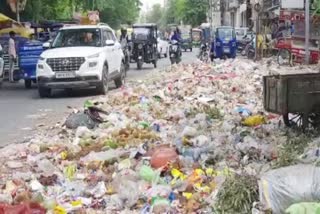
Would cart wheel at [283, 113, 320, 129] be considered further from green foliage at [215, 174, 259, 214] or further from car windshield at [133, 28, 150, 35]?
car windshield at [133, 28, 150, 35]

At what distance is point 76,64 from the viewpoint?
16938 mm

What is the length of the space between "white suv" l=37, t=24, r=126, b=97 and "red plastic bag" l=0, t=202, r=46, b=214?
37.1 feet

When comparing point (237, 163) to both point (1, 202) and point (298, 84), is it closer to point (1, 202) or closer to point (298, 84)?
point (298, 84)

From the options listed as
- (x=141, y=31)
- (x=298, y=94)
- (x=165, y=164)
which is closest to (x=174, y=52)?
(x=141, y=31)

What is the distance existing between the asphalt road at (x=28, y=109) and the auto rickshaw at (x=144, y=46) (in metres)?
8.70

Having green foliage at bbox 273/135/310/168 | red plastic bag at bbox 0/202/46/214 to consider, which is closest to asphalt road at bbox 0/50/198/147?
green foliage at bbox 273/135/310/168

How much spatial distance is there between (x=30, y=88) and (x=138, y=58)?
28.8ft

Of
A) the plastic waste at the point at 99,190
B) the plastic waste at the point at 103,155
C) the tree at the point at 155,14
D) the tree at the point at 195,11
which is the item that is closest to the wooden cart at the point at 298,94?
the plastic waste at the point at 103,155

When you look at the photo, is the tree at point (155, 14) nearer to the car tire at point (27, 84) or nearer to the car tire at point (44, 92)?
the car tire at point (27, 84)

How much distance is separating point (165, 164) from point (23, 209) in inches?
80.0

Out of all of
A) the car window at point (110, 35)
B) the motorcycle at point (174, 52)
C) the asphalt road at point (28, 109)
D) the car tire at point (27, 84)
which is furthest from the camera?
the motorcycle at point (174, 52)

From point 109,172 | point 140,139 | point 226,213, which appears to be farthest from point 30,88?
point 226,213

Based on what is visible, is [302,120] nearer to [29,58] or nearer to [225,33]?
[29,58]

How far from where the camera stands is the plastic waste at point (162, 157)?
7207 millimetres
